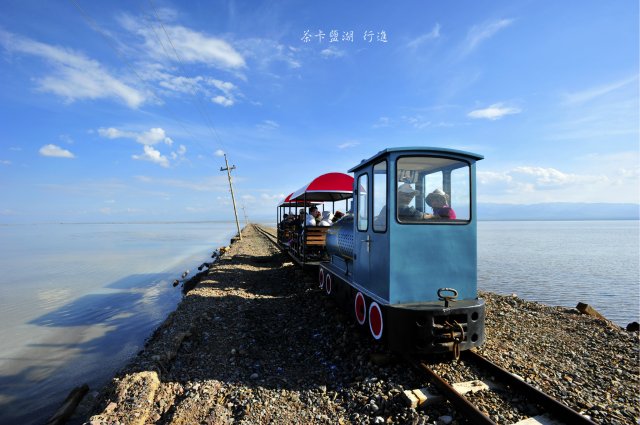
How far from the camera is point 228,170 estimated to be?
30.2 meters

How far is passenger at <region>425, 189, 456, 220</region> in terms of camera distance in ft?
16.4

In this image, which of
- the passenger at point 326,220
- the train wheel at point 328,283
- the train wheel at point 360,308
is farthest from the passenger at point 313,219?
the train wheel at point 360,308

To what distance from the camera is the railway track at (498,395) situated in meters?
3.34

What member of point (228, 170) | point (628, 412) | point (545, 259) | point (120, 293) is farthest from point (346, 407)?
point (228, 170)

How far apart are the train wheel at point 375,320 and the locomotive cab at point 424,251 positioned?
1 centimetres

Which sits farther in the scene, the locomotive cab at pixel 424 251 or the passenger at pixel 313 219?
the passenger at pixel 313 219

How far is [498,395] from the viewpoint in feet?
12.6

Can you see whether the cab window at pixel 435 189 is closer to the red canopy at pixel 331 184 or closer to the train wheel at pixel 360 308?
the train wheel at pixel 360 308

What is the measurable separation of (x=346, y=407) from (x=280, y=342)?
7.40 ft

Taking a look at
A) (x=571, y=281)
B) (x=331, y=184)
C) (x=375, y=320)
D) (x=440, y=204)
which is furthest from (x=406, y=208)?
(x=571, y=281)

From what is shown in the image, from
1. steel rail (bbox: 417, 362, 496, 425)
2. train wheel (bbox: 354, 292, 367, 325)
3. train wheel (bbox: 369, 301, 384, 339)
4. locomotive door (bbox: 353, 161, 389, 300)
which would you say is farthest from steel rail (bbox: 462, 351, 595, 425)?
train wheel (bbox: 354, 292, 367, 325)

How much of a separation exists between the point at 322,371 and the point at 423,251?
7.30ft

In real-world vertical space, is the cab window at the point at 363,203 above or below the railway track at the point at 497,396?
above

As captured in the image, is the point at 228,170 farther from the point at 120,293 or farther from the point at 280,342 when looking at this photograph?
the point at 280,342
